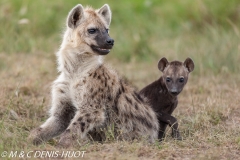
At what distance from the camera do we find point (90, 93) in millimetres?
6410

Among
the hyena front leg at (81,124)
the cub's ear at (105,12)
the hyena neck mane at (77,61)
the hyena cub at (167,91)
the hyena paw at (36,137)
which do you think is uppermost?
the cub's ear at (105,12)

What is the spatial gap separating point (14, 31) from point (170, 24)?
425 cm

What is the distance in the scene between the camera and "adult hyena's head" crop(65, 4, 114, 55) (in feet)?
21.9

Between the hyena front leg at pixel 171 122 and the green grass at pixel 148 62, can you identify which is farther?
the hyena front leg at pixel 171 122

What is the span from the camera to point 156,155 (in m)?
5.81

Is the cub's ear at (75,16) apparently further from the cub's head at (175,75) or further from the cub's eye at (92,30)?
the cub's head at (175,75)

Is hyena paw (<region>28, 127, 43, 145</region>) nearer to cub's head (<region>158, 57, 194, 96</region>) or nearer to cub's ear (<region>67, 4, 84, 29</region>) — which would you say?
cub's ear (<region>67, 4, 84, 29</region>)

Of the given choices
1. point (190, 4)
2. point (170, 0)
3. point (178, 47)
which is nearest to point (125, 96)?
point (178, 47)

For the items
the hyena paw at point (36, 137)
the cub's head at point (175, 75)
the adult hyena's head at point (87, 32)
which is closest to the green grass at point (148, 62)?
the hyena paw at point (36, 137)

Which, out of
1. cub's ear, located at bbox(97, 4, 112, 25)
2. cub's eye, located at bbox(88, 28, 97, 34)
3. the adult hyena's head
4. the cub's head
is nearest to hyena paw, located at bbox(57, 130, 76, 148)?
the adult hyena's head

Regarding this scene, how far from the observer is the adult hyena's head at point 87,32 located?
21.9ft

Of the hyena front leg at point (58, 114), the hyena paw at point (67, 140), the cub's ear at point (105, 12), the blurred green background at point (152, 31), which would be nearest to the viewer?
the hyena paw at point (67, 140)

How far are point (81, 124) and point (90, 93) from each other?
0.37m

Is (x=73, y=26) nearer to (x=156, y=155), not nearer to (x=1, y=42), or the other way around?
(x=156, y=155)
